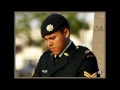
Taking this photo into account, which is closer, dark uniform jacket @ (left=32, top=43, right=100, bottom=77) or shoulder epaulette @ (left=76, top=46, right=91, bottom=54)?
dark uniform jacket @ (left=32, top=43, right=100, bottom=77)

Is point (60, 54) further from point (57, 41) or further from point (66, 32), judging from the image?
point (66, 32)

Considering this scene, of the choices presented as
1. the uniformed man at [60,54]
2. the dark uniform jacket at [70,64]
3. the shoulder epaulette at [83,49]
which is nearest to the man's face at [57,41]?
the uniformed man at [60,54]

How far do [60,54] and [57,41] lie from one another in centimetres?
25

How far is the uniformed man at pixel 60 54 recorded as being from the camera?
6.05m

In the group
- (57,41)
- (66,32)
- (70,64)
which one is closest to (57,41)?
(57,41)

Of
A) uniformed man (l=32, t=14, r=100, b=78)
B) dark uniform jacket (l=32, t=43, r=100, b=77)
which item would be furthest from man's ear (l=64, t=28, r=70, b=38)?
dark uniform jacket (l=32, t=43, r=100, b=77)

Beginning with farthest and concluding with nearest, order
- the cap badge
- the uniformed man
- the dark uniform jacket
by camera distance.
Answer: the cap badge → the uniformed man → the dark uniform jacket

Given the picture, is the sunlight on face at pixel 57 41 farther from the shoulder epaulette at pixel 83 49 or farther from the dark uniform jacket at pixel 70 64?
the shoulder epaulette at pixel 83 49

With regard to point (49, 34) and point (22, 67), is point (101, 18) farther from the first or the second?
point (22, 67)

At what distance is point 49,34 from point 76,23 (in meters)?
0.64

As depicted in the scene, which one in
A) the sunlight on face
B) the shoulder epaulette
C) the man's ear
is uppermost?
the man's ear

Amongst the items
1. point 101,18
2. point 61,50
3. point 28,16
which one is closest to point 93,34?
point 101,18

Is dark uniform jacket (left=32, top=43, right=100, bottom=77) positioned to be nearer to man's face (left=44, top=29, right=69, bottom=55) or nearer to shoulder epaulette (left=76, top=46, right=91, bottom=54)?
shoulder epaulette (left=76, top=46, right=91, bottom=54)

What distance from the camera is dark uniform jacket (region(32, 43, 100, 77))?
593 centimetres
